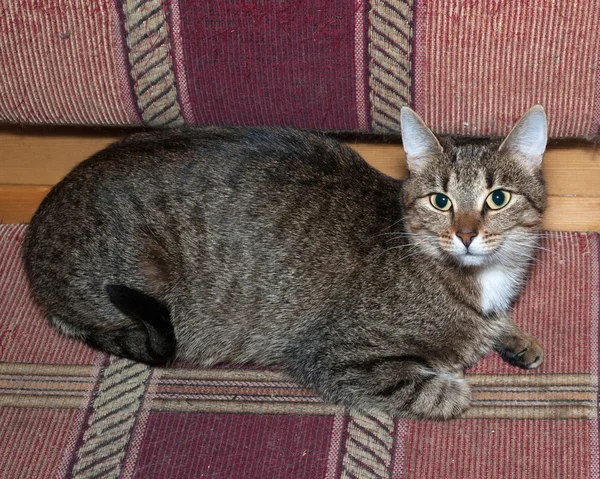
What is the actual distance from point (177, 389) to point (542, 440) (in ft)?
2.31

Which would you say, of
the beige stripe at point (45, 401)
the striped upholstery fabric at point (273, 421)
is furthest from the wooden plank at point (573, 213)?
the beige stripe at point (45, 401)

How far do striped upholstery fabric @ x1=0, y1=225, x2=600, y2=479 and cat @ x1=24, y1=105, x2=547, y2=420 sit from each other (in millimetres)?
45

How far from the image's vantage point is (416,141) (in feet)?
4.99

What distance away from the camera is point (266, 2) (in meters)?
1.52

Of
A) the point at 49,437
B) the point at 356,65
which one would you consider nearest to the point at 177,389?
the point at 49,437

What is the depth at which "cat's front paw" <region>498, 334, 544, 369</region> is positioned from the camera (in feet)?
5.03

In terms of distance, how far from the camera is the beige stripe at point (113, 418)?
1414mm

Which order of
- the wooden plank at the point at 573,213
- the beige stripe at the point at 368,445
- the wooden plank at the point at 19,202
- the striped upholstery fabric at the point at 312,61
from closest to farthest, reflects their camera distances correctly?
the beige stripe at the point at 368,445 < the striped upholstery fabric at the point at 312,61 < the wooden plank at the point at 573,213 < the wooden plank at the point at 19,202

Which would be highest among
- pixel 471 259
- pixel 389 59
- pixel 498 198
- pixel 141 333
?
pixel 389 59

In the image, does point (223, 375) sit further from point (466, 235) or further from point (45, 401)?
point (466, 235)

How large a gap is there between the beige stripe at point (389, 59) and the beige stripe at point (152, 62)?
1.38 ft

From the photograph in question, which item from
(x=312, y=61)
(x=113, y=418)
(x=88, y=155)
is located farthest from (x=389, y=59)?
(x=88, y=155)

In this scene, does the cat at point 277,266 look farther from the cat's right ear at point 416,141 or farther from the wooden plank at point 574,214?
the wooden plank at point 574,214

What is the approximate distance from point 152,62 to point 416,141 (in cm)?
57
